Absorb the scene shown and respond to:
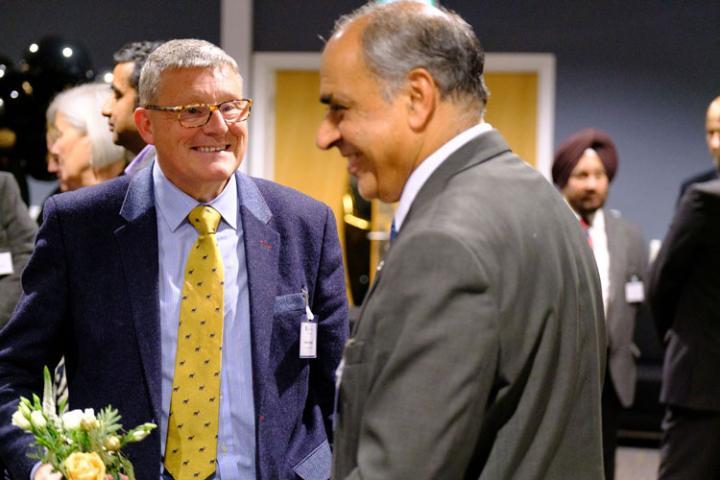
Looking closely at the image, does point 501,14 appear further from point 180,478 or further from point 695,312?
point 180,478

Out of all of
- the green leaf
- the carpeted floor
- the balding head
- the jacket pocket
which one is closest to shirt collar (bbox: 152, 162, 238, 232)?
the green leaf

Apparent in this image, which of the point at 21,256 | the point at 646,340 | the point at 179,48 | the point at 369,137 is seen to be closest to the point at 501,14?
the point at 646,340

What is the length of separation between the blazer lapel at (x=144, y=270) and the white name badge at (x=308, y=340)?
0.29m

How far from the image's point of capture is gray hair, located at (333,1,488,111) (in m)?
1.57

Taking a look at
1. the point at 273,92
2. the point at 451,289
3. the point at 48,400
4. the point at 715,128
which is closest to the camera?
the point at 451,289

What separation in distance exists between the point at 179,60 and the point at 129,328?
1.79ft

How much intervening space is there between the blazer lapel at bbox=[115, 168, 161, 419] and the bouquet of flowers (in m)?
0.14

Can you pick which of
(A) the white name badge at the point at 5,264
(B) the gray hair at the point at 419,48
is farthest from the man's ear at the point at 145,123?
(A) the white name badge at the point at 5,264

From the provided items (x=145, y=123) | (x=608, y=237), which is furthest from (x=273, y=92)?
(x=145, y=123)

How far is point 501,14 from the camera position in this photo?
304 inches

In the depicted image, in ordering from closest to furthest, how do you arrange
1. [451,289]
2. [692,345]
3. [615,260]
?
[451,289] < [692,345] < [615,260]

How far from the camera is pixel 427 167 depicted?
159cm

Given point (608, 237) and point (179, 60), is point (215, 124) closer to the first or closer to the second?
point (179, 60)

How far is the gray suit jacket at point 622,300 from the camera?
529 cm
